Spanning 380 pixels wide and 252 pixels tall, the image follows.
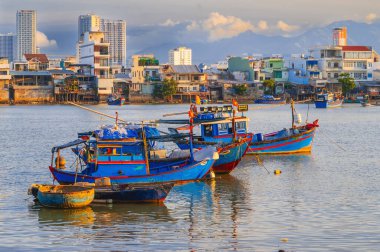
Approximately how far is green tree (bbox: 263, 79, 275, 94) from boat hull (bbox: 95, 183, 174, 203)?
9078 centimetres

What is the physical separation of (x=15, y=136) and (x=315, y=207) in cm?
3430

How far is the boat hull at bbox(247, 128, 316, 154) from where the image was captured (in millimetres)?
40250

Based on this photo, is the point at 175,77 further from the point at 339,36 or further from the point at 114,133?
the point at 114,133

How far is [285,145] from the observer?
40.9m

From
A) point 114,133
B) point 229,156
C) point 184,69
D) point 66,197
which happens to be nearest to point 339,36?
point 184,69

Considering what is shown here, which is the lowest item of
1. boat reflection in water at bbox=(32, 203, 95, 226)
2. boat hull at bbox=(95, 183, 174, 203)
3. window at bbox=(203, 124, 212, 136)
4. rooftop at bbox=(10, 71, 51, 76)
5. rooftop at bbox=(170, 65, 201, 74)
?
boat reflection in water at bbox=(32, 203, 95, 226)

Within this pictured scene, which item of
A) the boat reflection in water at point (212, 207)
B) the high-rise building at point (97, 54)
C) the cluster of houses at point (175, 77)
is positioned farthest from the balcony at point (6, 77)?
the boat reflection in water at point (212, 207)

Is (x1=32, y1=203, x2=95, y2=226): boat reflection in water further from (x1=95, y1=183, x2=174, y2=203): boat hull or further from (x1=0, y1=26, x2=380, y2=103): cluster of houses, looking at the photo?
(x1=0, y1=26, x2=380, y2=103): cluster of houses

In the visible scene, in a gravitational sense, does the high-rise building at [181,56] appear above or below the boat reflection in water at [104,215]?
above

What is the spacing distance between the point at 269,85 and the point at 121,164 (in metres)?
88.4

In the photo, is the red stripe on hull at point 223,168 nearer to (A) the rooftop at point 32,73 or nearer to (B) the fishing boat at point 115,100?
(B) the fishing boat at point 115,100

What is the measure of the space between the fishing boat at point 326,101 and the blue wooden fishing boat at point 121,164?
250 feet

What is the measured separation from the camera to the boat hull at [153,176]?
88.9 feet

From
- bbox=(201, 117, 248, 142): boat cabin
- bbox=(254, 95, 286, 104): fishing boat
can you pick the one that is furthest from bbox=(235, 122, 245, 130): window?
bbox=(254, 95, 286, 104): fishing boat
